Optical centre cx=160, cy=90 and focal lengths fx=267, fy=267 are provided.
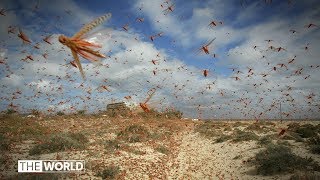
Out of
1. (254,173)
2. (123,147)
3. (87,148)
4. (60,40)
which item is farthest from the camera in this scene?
(123,147)

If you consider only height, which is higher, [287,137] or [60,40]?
[60,40]

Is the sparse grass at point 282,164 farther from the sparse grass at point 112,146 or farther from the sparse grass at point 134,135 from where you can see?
the sparse grass at point 134,135

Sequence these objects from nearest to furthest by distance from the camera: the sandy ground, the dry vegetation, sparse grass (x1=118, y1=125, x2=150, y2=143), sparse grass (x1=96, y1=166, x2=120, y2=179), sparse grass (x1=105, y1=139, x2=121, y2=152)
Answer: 1. sparse grass (x1=96, y1=166, x2=120, y2=179)
2. the dry vegetation
3. the sandy ground
4. sparse grass (x1=105, y1=139, x2=121, y2=152)
5. sparse grass (x1=118, y1=125, x2=150, y2=143)

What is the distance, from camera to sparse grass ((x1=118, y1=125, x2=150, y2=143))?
22147 mm

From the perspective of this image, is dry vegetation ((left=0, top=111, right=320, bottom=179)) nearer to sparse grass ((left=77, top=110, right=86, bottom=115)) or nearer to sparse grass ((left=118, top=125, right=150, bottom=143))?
sparse grass ((left=118, top=125, right=150, bottom=143))

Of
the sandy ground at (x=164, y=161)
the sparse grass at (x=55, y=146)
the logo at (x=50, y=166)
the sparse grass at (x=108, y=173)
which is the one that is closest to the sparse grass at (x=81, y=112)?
the sandy ground at (x=164, y=161)

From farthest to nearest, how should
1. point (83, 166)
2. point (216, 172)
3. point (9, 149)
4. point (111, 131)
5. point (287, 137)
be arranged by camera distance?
point (111, 131) → point (287, 137) → point (9, 149) → point (216, 172) → point (83, 166)

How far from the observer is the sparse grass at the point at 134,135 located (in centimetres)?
2215

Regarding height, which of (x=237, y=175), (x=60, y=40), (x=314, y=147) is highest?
(x=60, y=40)

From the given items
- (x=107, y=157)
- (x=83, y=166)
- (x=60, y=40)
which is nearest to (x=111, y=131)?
(x=107, y=157)

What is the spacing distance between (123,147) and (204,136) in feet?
37.9

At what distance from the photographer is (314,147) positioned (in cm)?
1553

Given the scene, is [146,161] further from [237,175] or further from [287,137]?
[287,137]

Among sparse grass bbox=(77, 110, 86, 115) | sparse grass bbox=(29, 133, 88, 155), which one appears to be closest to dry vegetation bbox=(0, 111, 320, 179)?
sparse grass bbox=(29, 133, 88, 155)
